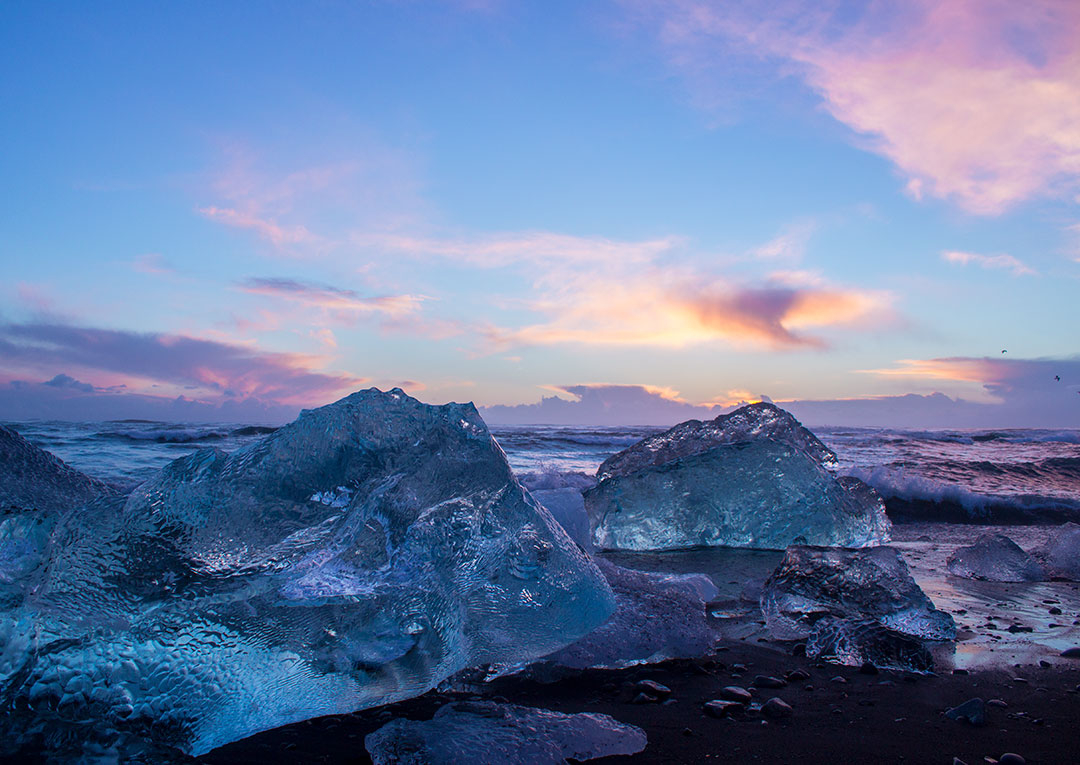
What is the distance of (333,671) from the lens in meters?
1.92

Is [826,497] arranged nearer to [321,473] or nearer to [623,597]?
[623,597]

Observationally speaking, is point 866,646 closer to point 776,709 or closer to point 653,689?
point 776,709

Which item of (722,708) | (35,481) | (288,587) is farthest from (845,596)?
(35,481)

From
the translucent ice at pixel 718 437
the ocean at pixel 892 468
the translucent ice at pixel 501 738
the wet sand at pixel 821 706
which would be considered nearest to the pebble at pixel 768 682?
the wet sand at pixel 821 706

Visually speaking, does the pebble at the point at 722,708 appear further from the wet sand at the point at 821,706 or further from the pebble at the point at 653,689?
the pebble at the point at 653,689

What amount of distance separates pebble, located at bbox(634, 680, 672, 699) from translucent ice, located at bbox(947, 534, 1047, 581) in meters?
2.60

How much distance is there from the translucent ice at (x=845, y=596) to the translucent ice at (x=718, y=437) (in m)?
1.92

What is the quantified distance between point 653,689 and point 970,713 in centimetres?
87

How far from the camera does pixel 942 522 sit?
618cm

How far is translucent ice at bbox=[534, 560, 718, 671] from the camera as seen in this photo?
7.47 ft

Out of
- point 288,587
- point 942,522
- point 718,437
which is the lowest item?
point 942,522

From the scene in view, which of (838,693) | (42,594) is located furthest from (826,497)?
(42,594)

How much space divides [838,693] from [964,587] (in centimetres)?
193

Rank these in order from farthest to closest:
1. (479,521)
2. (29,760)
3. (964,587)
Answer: (964,587), (479,521), (29,760)
